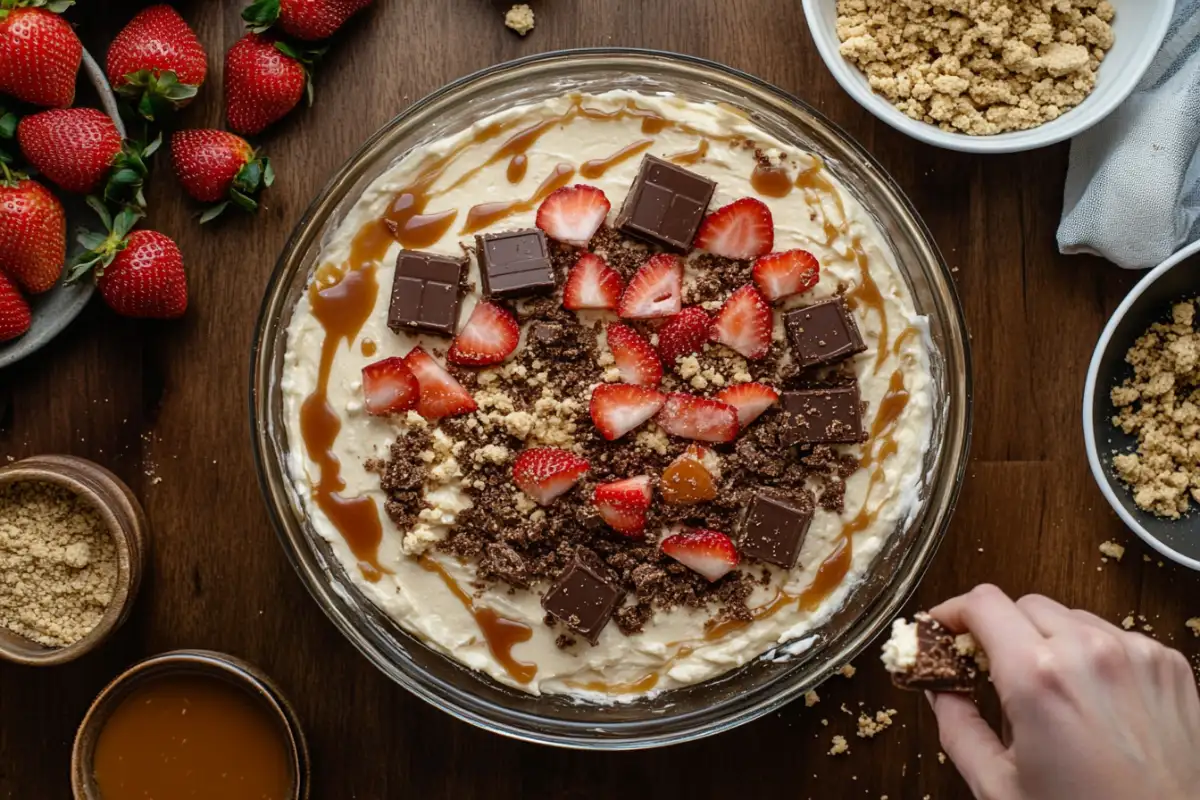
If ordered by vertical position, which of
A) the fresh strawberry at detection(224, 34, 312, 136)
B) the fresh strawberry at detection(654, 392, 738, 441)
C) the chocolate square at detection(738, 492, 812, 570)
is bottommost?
the chocolate square at detection(738, 492, 812, 570)

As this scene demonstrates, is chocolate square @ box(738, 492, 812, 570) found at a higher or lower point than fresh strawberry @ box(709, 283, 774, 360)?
lower

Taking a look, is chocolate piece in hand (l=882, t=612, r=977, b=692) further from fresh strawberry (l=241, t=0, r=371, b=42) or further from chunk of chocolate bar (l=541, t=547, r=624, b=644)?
fresh strawberry (l=241, t=0, r=371, b=42)

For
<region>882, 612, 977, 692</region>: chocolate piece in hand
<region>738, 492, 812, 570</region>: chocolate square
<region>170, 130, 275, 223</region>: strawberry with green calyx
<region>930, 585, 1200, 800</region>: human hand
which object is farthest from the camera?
<region>170, 130, 275, 223</region>: strawberry with green calyx

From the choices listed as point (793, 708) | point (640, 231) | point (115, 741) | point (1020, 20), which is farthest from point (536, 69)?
point (115, 741)

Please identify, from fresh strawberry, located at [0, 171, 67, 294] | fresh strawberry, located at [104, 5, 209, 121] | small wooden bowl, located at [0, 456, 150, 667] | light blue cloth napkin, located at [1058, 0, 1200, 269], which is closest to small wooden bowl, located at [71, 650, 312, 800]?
small wooden bowl, located at [0, 456, 150, 667]

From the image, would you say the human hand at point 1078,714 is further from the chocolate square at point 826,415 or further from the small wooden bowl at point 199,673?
the small wooden bowl at point 199,673

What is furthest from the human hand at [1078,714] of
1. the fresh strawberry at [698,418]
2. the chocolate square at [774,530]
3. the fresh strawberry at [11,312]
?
the fresh strawberry at [11,312]

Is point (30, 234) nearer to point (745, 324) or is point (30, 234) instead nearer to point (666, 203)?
point (666, 203)
